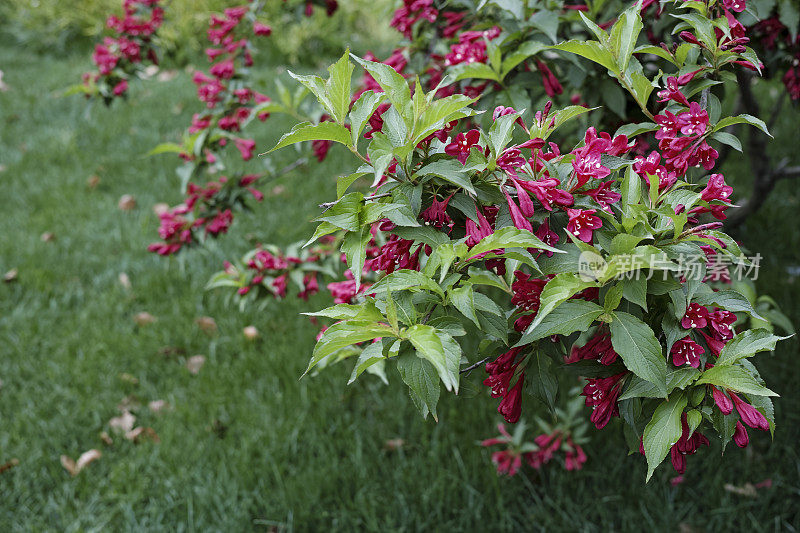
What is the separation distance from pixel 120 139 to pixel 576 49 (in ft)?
14.5

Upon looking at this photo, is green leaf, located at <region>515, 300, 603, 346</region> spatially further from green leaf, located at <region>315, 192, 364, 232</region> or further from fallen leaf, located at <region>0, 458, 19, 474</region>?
fallen leaf, located at <region>0, 458, 19, 474</region>

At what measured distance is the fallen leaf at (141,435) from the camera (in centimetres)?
251

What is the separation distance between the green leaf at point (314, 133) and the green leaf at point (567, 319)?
1.13 feet

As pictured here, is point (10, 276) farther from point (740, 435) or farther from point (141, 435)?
point (740, 435)

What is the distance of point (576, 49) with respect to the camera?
1037mm

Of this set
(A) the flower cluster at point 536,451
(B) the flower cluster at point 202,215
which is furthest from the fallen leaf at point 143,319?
(A) the flower cluster at point 536,451

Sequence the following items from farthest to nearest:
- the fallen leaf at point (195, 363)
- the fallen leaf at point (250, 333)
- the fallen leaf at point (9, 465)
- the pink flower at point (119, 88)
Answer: the fallen leaf at point (250, 333) < the fallen leaf at point (195, 363) < the fallen leaf at point (9, 465) < the pink flower at point (119, 88)

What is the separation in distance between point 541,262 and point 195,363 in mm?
2228

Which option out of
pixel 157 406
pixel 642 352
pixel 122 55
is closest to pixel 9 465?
pixel 157 406

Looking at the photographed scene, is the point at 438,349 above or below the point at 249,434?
above

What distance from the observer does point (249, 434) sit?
2.44m

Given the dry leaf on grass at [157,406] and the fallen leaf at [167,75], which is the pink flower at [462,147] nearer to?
the dry leaf on grass at [157,406]

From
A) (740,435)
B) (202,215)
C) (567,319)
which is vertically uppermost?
(567,319)

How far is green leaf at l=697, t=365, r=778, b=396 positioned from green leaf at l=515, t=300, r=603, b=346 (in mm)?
164
